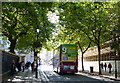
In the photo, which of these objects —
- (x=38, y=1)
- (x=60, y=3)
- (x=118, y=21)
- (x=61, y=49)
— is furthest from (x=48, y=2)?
(x=118, y=21)

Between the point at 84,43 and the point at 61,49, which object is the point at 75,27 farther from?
the point at 84,43

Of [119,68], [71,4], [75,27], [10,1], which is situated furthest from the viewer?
[119,68]

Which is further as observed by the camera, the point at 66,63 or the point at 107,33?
the point at 107,33

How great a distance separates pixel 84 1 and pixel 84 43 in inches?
1098

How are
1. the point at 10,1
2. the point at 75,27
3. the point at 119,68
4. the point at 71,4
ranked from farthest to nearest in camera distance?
the point at 119,68 < the point at 75,27 < the point at 71,4 < the point at 10,1

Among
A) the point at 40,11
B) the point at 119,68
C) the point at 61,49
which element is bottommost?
the point at 119,68

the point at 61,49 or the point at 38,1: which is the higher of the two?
the point at 38,1

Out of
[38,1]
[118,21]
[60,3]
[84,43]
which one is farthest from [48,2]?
[84,43]

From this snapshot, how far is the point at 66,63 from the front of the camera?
27.1 m

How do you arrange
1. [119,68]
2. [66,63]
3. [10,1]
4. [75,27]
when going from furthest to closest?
[119,68]
[75,27]
[66,63]
[10,1]

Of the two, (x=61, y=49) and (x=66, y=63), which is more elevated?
(x=61, y=49)

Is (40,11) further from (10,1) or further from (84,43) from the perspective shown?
(84,43)

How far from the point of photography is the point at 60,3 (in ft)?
47.6

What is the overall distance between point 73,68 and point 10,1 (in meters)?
16.2
